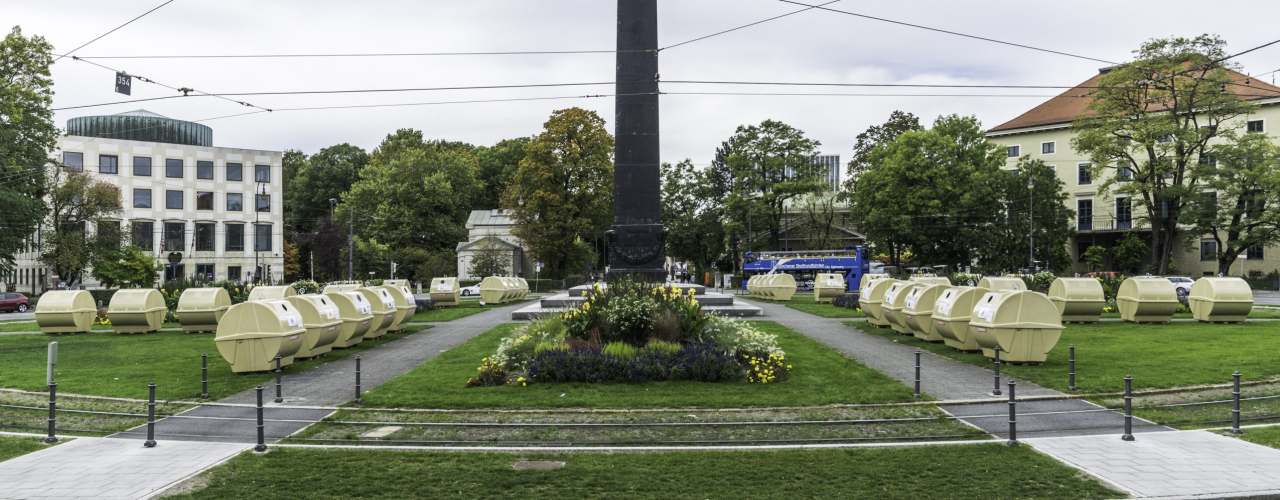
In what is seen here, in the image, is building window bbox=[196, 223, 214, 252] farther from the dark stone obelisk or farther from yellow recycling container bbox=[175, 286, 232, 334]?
the dark stone obelisk

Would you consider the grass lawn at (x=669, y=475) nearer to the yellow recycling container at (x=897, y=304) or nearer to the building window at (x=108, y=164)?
the yellow recycling container at (x=897, y=304)

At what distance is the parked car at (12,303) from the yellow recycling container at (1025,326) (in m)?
46.3

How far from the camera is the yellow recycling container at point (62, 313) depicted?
2311 centimetres

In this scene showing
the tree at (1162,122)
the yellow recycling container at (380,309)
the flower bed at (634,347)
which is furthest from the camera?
the tree at (1162,122)

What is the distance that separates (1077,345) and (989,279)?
8694 millimetres

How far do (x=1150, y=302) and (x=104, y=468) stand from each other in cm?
2503

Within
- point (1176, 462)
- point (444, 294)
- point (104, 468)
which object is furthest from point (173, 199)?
point (1176, 462)

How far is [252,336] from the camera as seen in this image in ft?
44.4

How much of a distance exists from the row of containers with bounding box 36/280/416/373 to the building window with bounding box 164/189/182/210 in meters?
40.9

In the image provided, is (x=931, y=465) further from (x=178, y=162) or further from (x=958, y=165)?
(x=178, y=162)

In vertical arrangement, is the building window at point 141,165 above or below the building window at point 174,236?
above

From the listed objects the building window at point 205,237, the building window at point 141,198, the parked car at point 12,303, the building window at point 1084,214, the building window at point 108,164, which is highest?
the building window at point 108,164

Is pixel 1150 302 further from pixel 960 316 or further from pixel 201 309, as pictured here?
pixel 201 309

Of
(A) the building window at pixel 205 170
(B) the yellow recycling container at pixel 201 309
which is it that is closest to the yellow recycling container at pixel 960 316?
(B) the yellow recycling container at pixel 201 309
